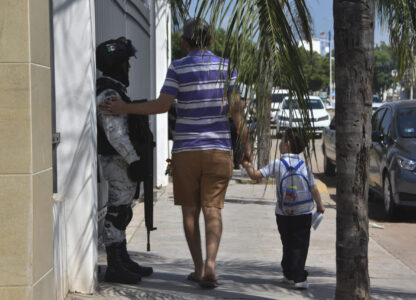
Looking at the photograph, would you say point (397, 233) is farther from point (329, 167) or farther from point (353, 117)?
point (329, 167)

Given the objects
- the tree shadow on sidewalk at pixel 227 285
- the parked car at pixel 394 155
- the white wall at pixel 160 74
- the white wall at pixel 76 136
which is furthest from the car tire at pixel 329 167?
the white wall at pixel 76 136

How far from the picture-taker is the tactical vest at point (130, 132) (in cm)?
562

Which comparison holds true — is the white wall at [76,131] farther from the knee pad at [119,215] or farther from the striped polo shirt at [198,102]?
the striped polo shirt at [198,102]

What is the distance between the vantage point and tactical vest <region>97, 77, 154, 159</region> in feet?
18.4

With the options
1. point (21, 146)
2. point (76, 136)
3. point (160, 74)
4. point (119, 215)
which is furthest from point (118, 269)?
point (160, 74)

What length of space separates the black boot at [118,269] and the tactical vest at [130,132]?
73cm

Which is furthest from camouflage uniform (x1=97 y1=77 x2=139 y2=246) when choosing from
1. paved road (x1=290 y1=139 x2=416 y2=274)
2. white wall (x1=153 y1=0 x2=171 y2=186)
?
white wall (x1=153 y1=0 x2=171 y2=186)

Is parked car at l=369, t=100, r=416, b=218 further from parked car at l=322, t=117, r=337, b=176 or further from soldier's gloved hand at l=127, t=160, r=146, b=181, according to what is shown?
soldier's gloved hand at l=127, t=160, r=146, b=181

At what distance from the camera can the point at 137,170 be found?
5.61m

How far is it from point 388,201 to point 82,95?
632 cm

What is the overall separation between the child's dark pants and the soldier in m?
1.14

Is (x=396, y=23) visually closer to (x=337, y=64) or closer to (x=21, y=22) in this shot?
(x=337, y=64)

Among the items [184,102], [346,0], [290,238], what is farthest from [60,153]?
[346,0]

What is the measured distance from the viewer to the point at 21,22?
390 cm
